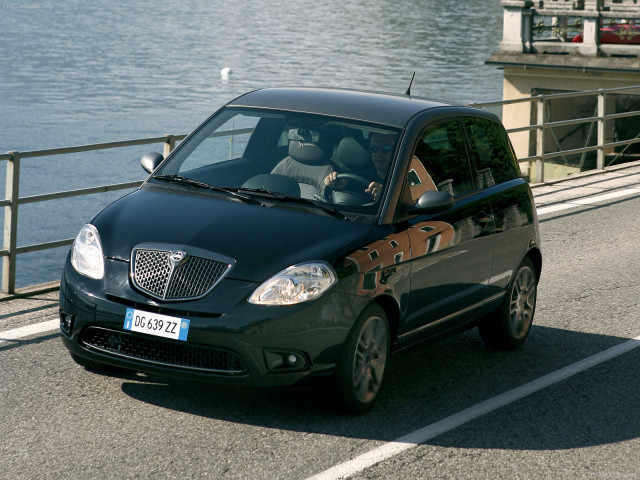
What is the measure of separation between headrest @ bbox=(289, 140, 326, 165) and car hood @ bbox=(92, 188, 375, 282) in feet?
1.44

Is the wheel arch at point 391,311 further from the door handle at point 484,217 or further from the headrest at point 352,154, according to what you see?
the door handle at point 484,217

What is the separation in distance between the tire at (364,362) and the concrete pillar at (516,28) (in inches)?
843

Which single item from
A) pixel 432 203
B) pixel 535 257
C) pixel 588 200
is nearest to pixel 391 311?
pixel 432 203

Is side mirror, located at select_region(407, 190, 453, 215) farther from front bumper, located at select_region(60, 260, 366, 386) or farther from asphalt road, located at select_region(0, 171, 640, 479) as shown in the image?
asphalt road, located at select_region(0, 171, 640, 479)

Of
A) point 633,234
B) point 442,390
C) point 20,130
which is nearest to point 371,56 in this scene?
point 20,130

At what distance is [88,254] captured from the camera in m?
6.00

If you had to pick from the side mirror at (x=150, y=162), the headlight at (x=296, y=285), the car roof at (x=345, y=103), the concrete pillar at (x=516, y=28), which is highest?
the concrete pillar at (x=516, y=28)

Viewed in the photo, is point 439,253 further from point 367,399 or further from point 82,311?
point 82,311

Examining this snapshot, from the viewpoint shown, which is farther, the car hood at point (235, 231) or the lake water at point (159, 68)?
the lake water at point (159, 68)

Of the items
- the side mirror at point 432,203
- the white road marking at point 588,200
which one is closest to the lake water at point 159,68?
the white road marking at point 588,200

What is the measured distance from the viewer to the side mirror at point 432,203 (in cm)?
626

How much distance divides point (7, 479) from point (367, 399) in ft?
6.48

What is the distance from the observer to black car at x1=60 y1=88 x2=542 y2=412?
220 inches

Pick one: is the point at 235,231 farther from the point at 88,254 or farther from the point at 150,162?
the point at 150,162
